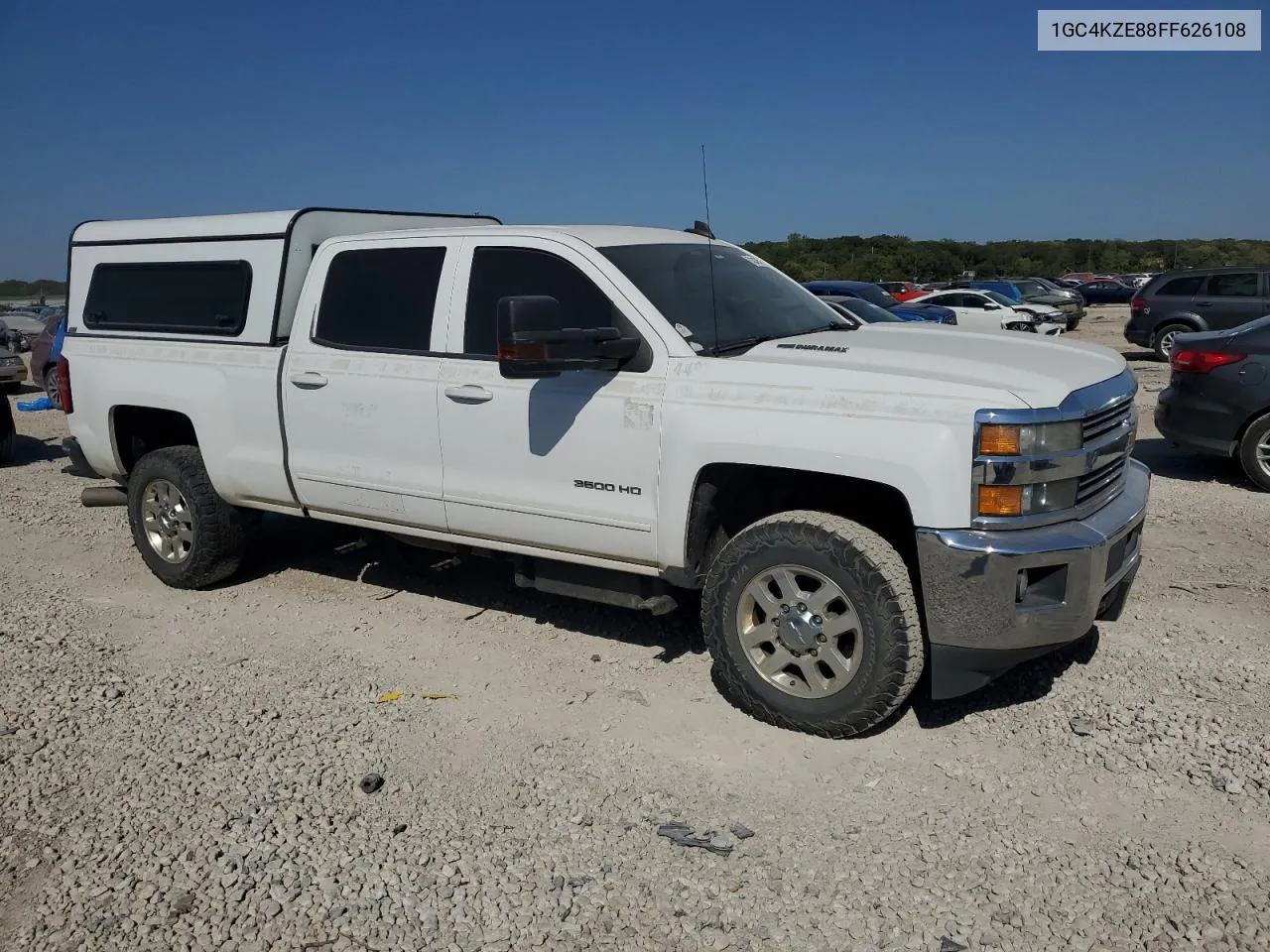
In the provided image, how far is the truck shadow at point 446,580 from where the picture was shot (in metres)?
5.36

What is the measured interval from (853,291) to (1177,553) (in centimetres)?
1565

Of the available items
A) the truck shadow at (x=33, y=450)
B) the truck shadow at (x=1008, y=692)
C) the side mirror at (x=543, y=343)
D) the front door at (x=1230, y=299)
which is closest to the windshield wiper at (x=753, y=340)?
the side mirror at (x=543, y=343)

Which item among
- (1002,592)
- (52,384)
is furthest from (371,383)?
(52,384)

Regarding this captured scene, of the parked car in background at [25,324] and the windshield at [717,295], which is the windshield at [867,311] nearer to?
the windshield at [717,295]

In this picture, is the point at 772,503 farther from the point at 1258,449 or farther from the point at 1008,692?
the point at 1258,449

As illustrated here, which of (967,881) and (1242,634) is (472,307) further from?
(1242,634)

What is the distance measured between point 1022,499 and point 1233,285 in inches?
648

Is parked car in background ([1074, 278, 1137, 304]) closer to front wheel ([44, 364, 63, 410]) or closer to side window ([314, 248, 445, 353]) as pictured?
front wheel ([44, 364, 63, 410])

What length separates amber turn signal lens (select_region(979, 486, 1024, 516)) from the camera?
11.8 feet

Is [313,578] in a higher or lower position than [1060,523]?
lower

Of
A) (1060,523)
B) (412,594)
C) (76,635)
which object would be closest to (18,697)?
(76,635)

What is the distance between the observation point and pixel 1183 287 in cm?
1780

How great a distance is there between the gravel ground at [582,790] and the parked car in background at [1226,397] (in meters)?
2.62

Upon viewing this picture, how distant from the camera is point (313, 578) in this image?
6441 millimetres
